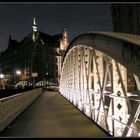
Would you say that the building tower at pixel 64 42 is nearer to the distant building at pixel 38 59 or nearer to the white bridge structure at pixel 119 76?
the distant building at pixel 38 59

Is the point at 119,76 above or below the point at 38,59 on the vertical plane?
below

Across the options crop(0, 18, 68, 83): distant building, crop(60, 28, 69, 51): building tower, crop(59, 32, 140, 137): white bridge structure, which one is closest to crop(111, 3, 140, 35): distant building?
crop(0, 18, 68, 83): distant building

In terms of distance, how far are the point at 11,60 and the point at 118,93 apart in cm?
15220

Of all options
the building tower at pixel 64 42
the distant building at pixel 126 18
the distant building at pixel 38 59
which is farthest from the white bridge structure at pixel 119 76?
the building tower at pixel 64 42

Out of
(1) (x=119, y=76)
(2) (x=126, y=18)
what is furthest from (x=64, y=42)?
(1) (x=119, y=76)

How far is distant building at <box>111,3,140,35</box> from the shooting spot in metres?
85.9

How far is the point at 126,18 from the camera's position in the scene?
299ft

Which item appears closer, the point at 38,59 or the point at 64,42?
the point at 38,59

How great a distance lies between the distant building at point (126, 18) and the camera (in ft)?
282

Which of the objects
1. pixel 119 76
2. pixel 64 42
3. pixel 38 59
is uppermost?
pixel 64 42

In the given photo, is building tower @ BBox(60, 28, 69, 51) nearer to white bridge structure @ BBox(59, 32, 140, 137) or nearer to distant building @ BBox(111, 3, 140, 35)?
distant building @ BBox(111, 3, 140, 35)

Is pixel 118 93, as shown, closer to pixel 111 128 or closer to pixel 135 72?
pixel 111 128

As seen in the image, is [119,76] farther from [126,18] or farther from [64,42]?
[64,42]

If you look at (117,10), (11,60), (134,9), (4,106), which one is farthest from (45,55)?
(4,106)
